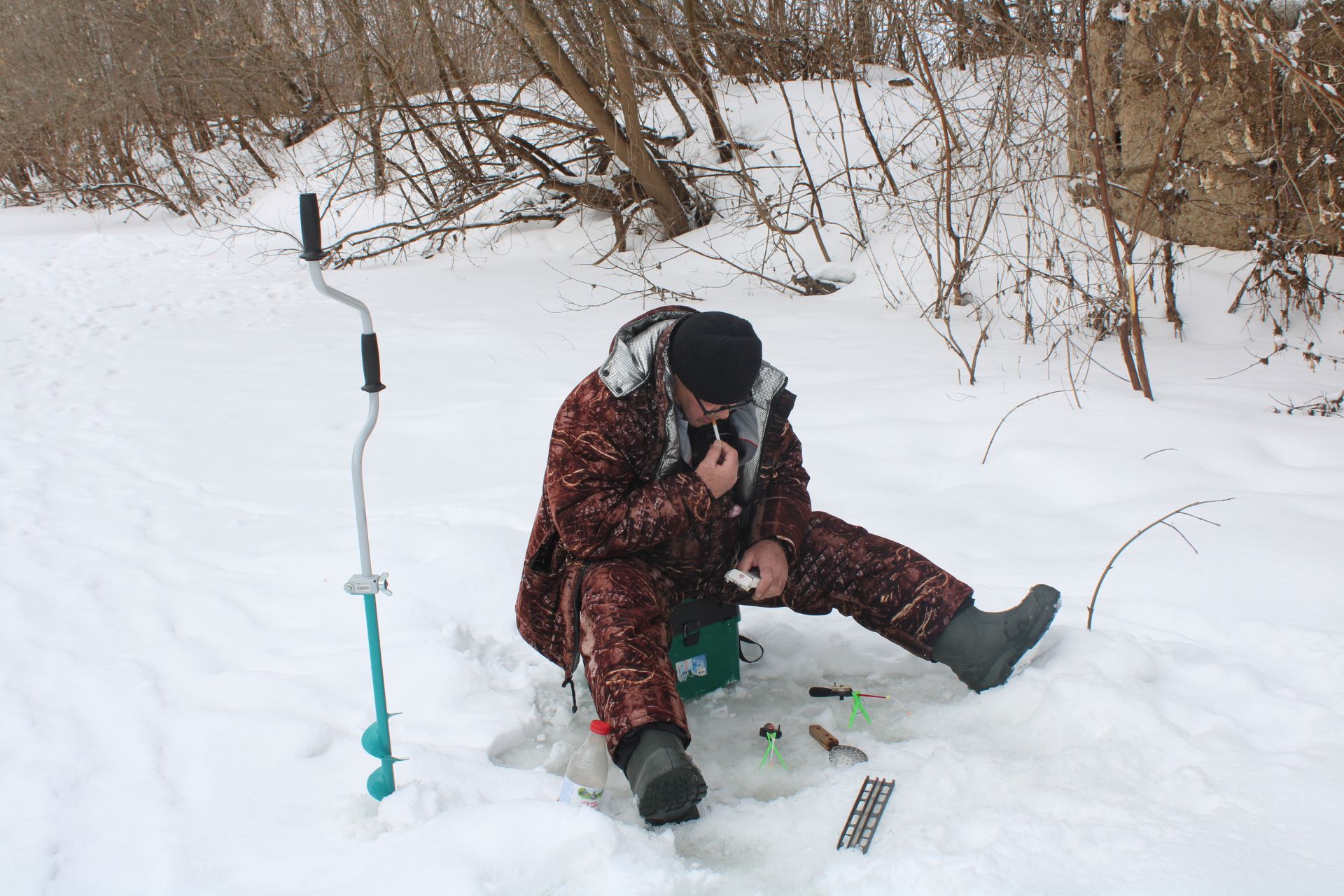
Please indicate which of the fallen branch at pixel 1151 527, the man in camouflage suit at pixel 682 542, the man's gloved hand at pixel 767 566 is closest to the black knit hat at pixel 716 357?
the man in camouflage suit at pixel 682 542

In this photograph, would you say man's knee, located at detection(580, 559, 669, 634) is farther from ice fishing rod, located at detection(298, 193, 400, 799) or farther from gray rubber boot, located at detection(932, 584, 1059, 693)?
gray rubber boot, located at detection(932, 584, 1059, 693)

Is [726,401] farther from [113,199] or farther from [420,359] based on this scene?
[113,199]

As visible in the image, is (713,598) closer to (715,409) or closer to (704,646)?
(704,646)

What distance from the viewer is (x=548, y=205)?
29.1ft

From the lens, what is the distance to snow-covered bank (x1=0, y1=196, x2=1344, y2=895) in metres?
1.81

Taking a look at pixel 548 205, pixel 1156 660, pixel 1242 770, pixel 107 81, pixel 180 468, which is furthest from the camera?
pixel 107 81

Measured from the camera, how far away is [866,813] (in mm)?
1953

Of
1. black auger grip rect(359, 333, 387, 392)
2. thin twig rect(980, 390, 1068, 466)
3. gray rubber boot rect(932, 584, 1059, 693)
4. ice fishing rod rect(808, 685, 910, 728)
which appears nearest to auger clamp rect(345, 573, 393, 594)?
black auger grip rect(359, 333, 387, 392)

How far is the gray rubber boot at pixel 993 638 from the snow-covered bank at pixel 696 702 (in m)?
0.07

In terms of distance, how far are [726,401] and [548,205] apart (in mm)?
7083

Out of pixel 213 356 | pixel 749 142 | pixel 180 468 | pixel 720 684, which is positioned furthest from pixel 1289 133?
pixel 213 356

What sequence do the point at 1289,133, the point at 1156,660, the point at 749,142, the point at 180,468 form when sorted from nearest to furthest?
the point at 1156,660
the point at 180,468
the point at 1289,133
the point at 749,142

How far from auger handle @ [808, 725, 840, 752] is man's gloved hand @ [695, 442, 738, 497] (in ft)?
1.90

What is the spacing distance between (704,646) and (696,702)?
14 cm
